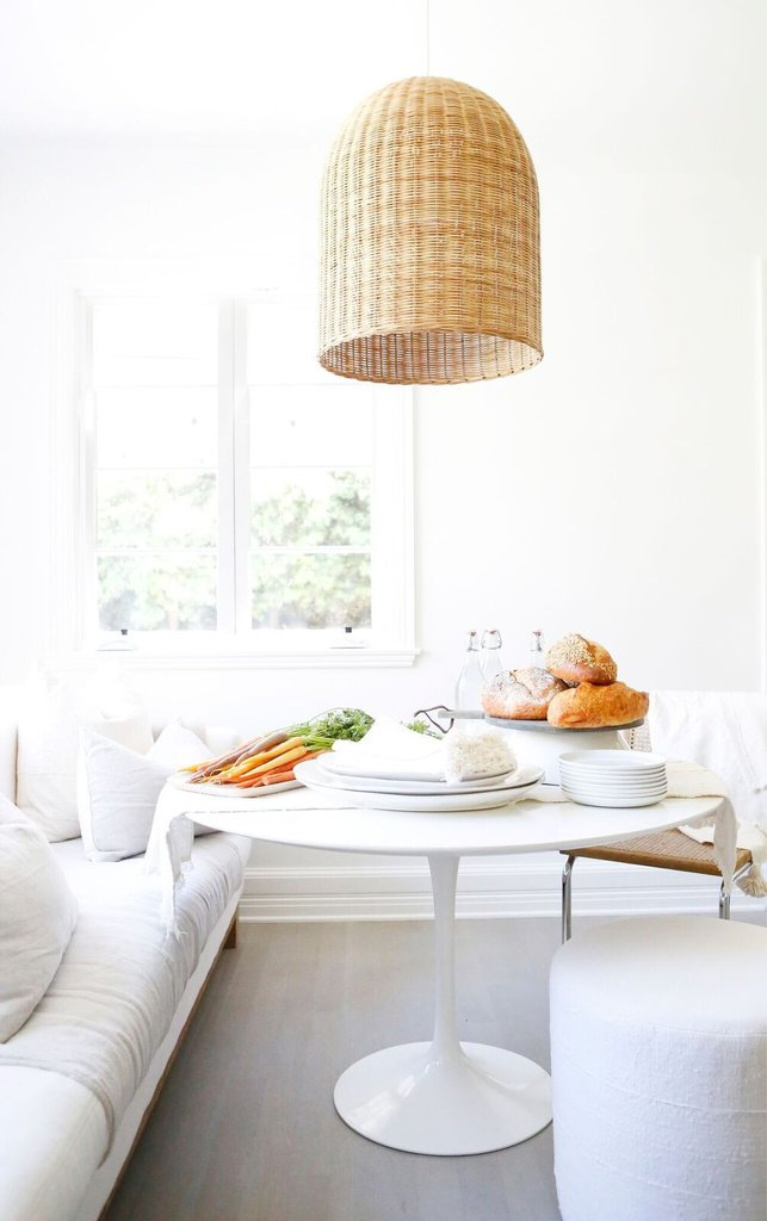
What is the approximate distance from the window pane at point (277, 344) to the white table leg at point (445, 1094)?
212cm

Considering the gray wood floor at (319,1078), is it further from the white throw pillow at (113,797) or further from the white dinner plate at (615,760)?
the white dinner plate at (615,760)

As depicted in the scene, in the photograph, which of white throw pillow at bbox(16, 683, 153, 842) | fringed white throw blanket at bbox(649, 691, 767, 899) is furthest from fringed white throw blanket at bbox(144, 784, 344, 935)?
fringed white throw blanket at bbox(649, 691, 767, 899)

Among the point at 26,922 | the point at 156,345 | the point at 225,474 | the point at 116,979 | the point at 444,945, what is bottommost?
the point at 444,945

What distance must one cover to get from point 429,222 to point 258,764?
1010 millimetres

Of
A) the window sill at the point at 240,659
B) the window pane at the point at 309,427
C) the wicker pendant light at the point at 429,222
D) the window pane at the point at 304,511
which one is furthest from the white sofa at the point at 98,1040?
the window pane at the point at 309,427

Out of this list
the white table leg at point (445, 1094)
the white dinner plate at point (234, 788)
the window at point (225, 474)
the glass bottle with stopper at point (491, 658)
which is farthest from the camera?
the window at point (225, 474)

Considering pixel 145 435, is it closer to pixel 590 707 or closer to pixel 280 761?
pixel 280 761

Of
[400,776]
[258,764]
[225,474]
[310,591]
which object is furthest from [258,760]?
[225,474]

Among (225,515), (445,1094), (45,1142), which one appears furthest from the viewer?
(225,515)

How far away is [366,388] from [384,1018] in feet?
7.05

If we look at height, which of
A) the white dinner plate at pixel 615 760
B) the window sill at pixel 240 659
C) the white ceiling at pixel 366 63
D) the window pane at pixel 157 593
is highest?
the white ceiling at pixel 366 63

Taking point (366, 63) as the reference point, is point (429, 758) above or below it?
below

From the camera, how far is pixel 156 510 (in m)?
3.52

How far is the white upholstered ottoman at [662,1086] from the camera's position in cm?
A: 136
